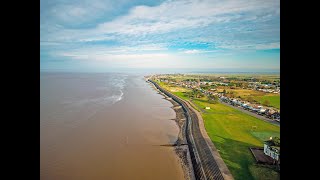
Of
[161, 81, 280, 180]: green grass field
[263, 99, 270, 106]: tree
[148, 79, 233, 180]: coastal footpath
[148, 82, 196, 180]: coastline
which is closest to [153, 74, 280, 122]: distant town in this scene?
[263, 99, 270, 106]: tree

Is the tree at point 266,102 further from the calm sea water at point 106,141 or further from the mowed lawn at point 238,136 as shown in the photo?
the calm sea water at point 106,141

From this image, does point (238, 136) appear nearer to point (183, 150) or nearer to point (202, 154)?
point (202, 154)

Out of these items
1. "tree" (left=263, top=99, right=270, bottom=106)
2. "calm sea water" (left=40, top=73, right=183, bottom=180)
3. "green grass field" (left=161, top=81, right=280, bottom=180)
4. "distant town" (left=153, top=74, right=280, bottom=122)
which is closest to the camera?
"green grass field" (left=161, top=81, right=280, bottom=180)

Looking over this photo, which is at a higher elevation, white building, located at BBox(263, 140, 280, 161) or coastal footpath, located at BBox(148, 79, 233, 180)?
white building, located at BBox(263, 140, 280, 161)

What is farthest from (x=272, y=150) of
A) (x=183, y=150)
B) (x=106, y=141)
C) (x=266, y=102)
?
(x=266, y=102)

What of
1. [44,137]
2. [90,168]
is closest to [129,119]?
[44,137]

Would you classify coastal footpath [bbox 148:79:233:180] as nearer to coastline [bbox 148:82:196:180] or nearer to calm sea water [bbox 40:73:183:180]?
coastline [bbox 148:82:196:180]

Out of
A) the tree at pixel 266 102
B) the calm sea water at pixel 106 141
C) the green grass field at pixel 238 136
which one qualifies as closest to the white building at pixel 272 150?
the green grass field at pixel 238 136
